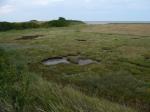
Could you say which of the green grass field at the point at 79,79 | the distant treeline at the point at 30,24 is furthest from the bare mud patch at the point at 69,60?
the distant treeline at the point at 30,24

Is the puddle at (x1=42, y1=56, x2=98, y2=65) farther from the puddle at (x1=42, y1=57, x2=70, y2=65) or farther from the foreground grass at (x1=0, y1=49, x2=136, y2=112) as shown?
the foreground grass at (x1=0, y1=49, x2=136, y2=112)

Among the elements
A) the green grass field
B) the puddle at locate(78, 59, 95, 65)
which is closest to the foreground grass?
the green grass field

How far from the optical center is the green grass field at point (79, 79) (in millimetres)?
9977

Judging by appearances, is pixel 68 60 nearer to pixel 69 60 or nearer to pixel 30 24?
pixel 69 60

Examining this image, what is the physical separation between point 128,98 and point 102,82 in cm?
265

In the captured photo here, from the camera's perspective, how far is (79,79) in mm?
22594

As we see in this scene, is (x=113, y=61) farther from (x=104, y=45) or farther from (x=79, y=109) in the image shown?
(x=79, y=109)

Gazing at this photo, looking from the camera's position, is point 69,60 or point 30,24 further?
point 30,24

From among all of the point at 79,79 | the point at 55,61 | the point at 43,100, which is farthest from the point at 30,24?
the point at 43,100

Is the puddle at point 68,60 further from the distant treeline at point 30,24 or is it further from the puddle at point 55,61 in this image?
the distant treeline at point 30,24

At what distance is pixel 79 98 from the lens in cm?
1023

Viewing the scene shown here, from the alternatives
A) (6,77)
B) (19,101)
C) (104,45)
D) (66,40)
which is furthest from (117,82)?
(66,40)

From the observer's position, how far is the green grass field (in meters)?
9.98

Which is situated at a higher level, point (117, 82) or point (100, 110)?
point (100, 110)
